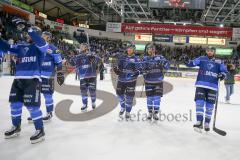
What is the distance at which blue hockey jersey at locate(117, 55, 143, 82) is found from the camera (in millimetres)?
6348

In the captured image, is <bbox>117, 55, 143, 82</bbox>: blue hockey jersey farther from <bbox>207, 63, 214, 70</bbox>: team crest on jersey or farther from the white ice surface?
<bbox>207, 63, 214, 70</bbox>: team crest on jersey

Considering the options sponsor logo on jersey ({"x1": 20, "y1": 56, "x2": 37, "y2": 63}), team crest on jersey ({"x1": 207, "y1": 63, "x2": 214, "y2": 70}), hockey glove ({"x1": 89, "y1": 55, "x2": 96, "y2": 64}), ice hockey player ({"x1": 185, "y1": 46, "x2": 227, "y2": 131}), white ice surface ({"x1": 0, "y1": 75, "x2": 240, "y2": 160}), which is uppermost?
sponsor logo on jersey ({"x1": 20, "y1": 56, "x2": 37, "y2": 63})

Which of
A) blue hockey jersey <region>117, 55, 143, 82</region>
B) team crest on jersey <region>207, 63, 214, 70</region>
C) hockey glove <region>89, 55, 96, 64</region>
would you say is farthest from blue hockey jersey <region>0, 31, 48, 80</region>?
A: team crest on jersey <region>207, 63, 214, 70</region>

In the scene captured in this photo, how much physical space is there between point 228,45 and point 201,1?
53.8ft

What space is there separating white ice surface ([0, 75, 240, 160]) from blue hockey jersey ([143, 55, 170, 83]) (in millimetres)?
919

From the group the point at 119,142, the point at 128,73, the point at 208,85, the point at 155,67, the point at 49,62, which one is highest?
the point at 49,62

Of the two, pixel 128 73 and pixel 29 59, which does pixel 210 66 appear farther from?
pixel 29 59

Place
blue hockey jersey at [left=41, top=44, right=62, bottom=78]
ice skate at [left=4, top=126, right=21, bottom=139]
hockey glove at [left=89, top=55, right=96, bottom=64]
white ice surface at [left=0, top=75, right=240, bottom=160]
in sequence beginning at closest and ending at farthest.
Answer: white ice surface at [left=0, top=75, right=240, bottom=160], ice skate at [left=4, top=126, right=21, bottom=139], blue hockey jersey at [left=41, top=44, right=62, bottom=78], hockey glove at [left=89, top=55, right=96, bottom=64]

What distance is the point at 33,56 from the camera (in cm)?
451

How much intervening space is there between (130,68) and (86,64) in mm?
1334

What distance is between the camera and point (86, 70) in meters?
7.14

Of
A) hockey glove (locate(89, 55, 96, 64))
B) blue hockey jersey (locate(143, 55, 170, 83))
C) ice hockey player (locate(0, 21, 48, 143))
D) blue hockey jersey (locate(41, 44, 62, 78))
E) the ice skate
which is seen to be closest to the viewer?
ice hockey player (locate(0, 21, 48, 143))

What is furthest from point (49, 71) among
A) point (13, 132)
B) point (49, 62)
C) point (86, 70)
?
point (13, 132)

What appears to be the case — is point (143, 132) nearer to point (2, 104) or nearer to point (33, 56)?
point (33, 56)
